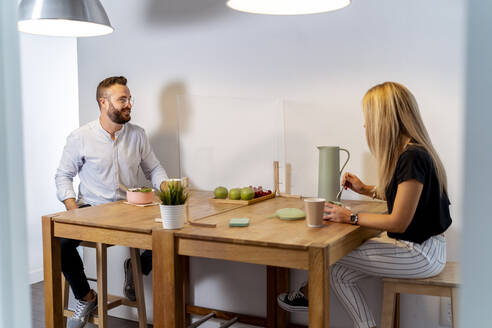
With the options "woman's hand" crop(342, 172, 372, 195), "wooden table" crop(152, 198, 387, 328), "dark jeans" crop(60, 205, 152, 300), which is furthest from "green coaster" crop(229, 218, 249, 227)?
"dark jeans" crop(60, 205, 152, 300)

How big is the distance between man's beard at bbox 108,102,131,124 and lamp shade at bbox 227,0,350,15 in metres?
1.16

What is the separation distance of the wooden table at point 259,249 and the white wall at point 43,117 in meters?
2.24

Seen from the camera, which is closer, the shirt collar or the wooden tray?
the wooden tray

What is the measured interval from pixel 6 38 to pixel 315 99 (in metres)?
2.19

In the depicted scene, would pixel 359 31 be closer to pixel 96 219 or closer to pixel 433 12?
pixel 433 12

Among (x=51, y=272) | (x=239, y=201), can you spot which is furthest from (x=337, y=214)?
(x=51, y=272)

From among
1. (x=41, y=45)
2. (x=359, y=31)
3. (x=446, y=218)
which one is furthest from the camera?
(x=41, y=45)

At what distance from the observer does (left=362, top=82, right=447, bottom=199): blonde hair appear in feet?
6.28

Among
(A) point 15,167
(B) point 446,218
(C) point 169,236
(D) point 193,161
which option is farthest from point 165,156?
(A) point 15,167

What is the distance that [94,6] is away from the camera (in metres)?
2.47

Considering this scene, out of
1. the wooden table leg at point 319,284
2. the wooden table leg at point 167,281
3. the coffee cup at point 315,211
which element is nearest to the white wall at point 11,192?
the wooden table leg at point 319,284

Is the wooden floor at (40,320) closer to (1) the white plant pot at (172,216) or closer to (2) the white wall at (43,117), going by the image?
(2) the white wall at (43,117)

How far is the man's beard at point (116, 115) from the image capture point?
2.90 meters

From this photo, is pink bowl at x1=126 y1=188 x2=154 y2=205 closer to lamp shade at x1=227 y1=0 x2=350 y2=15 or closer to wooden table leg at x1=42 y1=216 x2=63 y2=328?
wooden table leg at x1=42 y1=216 x2=63 y2=328
